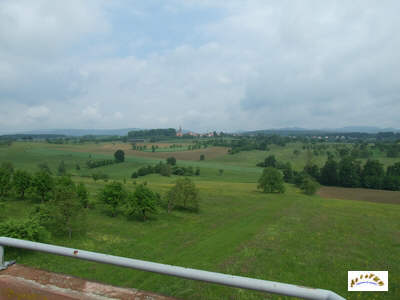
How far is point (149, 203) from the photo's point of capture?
3183cm

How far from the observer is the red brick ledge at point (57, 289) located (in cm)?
330

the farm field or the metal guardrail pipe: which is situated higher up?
the metal guardrail pipe

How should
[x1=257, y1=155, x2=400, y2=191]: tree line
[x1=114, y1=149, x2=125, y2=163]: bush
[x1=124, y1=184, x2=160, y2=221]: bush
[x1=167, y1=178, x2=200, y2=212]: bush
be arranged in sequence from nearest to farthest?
[x1=124, y1=184, x2=160, y2=221]: bush → [x1=167, y1=178, x2=200, y2=212]: bush → [x1=257, y1=155, x2=400, y2=191]: tree line → [x1=114, y1=149, x2=125, y2=163]: bush

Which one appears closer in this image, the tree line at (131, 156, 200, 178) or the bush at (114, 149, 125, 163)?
the tree line at (131, 156, 200, 178)

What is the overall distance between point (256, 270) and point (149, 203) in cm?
1926

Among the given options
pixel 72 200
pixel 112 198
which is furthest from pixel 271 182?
pixel 72 200

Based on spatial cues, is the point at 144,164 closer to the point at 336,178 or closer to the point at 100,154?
the point at 100,154

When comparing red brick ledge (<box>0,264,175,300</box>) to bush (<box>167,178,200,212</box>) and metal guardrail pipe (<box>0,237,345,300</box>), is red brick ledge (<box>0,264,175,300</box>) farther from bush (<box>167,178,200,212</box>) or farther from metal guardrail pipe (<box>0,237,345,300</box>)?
bush (<box>167,178,200,212</box>)

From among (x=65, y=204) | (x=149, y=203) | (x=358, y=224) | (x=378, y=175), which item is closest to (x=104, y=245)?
(x=65, y=204)

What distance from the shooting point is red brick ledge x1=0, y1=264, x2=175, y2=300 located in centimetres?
330

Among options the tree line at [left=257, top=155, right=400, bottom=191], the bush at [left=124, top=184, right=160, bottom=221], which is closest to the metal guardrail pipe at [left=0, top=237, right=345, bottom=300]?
the bush at [left=124, top=184, right=160, bottom=221]

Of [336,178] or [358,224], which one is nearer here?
[358,224]

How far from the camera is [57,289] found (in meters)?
3.46

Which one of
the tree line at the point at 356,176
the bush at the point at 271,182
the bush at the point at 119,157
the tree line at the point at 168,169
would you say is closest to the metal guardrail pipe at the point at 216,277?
the bush at the point at 271,182
